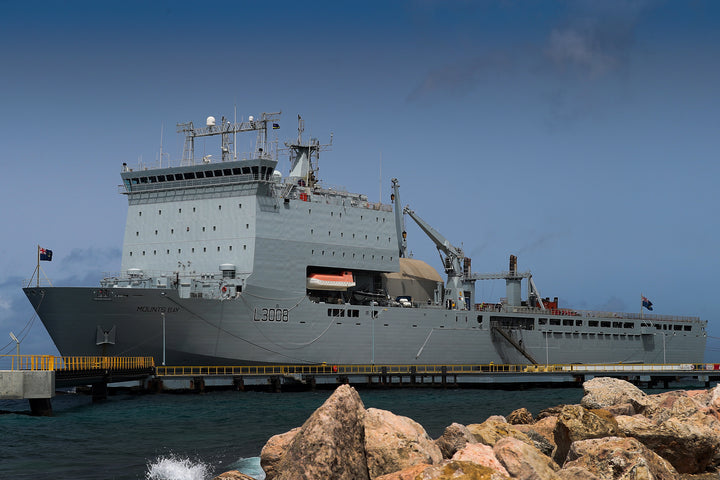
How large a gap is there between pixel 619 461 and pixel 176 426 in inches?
668

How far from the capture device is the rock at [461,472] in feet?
32.1

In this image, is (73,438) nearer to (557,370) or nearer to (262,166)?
(262,166)

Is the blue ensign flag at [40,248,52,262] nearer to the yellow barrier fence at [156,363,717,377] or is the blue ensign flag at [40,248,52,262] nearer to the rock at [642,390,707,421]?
the yellow barrier fence at [156,363,717,377]

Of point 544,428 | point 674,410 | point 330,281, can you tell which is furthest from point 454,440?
point 330,281

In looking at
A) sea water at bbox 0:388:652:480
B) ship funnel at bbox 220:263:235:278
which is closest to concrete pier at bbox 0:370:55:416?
sea water at bbox 0:388:652:480

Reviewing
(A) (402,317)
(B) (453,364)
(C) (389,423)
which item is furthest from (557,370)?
(C) (389,423)

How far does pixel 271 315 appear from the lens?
37156mm

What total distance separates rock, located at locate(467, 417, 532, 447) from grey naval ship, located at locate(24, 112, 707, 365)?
69.8ft

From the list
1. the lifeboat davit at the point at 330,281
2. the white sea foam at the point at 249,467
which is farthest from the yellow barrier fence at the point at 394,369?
the white sea foam at the point at 249,467

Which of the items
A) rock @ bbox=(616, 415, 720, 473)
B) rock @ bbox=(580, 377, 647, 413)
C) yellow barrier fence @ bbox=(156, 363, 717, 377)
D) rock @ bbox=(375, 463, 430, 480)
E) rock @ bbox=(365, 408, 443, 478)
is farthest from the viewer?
yellow barrier fence @ bbox=(156, 363, 717, 377)

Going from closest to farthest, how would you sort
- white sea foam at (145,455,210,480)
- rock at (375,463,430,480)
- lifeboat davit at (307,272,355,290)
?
rock at (375,463,430,480) < white sea foam at (145,455,210,480) < lifeboat davit at (307,272,355,290)

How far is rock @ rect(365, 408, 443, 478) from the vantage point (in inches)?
451

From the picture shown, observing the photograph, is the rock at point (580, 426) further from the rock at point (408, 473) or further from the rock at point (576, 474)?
the rock at point (408, 473)

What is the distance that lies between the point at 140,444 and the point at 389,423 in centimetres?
1214
